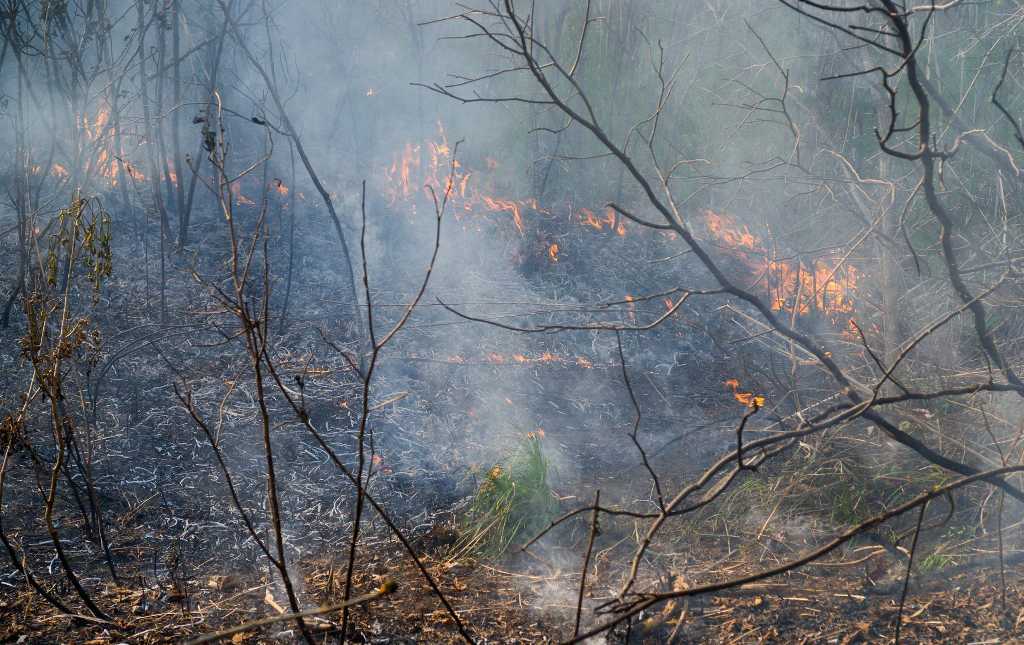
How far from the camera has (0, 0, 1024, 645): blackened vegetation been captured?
274 centimetres

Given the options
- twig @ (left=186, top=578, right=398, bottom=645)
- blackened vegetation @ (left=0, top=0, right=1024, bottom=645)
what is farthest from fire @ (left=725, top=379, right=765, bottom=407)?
twig @ (left=186, top=578, right=398, bottom=645)

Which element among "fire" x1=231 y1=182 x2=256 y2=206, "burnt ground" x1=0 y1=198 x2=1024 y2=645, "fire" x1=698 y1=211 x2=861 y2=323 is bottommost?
"burnt ground" x1=0 y1=198 x2=1024 y2=645

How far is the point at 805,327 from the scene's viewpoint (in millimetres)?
6750

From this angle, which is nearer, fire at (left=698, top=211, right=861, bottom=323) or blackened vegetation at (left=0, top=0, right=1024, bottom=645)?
blackened vegetation at (left=0, top=0, right=1024, bottom=645)

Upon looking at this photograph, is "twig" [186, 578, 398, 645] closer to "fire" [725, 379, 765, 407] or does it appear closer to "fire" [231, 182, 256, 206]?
"fire" [725, 379, 765, 407]

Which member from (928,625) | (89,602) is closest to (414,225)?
(89,602)

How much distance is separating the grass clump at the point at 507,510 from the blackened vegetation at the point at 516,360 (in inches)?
0.7

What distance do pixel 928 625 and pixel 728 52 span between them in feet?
25.3

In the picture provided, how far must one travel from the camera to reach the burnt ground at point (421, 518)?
2.91 metres

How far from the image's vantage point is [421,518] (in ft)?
12.5

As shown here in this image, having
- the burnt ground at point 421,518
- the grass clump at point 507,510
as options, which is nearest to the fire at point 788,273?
the burnt ground at point 421,518

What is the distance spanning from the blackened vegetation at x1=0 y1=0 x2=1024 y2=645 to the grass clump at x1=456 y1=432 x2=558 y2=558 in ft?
0.06

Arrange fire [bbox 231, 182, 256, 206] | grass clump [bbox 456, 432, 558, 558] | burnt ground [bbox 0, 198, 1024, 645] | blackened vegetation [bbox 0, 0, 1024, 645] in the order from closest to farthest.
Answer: blackened vegetation [bbox 0, 0, 1024, 645] → burnt ground [bbox 0, 198, 1024, 645] → grass clump [bbox 456, 432, 558, 558] → fire [bbox 231, 182, 256, 206]

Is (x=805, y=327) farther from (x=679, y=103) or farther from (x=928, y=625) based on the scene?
(x=928, y=625)
